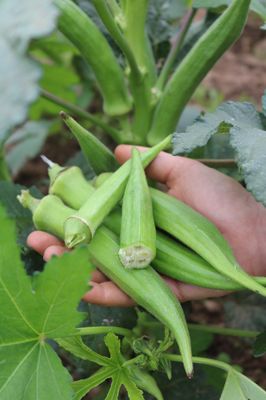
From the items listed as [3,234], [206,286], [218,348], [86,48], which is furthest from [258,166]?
[218,348]

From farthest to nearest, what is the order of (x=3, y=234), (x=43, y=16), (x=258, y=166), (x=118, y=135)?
(x=118, y=135) < (x=258, y=166) < (x=3, y=234) < (x=43, y=16)

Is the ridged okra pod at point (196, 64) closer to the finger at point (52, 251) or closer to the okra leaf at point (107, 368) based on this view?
the finger at point (52, 251)

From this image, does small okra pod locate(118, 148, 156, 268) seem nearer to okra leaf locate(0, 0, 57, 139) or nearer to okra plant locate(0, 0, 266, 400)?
okra plant locate(0, 0, 266, 400)

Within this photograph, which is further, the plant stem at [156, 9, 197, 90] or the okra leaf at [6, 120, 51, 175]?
the okra leaf at [6, 120, 51, 175]

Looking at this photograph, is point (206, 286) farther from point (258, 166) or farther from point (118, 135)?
point (118, 135)

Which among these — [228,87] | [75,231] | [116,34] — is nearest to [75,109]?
[116,34]

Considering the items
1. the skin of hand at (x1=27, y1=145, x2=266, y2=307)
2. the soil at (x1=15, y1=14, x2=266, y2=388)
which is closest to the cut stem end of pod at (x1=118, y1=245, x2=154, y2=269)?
the skin of hand at (x1=27, y1=145, x2=266, y2=307)

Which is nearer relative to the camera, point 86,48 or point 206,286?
point 206,286
